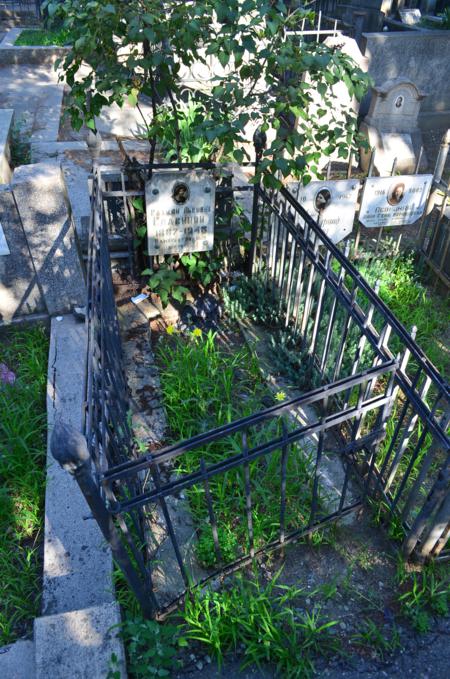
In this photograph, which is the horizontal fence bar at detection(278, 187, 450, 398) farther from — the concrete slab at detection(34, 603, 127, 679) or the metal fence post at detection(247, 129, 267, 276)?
the concrete slab at detection(34, 603, 127, 679)

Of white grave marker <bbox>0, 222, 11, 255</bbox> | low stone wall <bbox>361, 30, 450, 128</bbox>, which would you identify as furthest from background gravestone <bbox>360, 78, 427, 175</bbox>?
white grave marker <bbox>0, 222, 11, 255</bbox>

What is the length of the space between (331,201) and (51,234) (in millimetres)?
2180

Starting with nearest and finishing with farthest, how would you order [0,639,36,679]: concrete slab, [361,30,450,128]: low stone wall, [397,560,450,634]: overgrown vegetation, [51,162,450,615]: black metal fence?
[51,162,450,615]: black metal fence → [0,639,36,679]: concrete slab → [397,560,450,634]: overgrown vegetation → [361,30,450,128]: low stone wall

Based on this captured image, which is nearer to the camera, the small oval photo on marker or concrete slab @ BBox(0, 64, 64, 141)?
the small oval photo on marker

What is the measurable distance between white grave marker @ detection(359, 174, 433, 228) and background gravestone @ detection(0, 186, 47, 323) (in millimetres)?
2771

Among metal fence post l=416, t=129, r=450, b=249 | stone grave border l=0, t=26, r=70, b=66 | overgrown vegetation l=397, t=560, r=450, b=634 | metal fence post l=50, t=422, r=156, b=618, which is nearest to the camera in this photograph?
metal fence post l=50, t=422, r=156, b=618

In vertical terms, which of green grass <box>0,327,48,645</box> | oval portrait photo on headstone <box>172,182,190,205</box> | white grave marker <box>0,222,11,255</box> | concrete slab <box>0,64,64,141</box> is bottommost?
green grass <box>0,327,48,645</box>

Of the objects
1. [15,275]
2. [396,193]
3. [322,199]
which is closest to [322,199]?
[322,199]

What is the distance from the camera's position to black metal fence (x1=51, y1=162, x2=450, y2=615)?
2.06 m

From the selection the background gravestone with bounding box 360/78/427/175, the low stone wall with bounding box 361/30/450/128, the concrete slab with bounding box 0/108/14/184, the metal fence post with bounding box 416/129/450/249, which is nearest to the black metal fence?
the metal fence post with bounding box 416/129/450/249

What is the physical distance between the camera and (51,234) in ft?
12.6

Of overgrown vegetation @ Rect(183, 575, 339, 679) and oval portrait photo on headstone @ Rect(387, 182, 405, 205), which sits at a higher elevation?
oval portrait photo on headstone @ Rect(387, 182, 405, 205)

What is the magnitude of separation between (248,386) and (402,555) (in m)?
1.48

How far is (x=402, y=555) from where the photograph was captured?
2650mm
